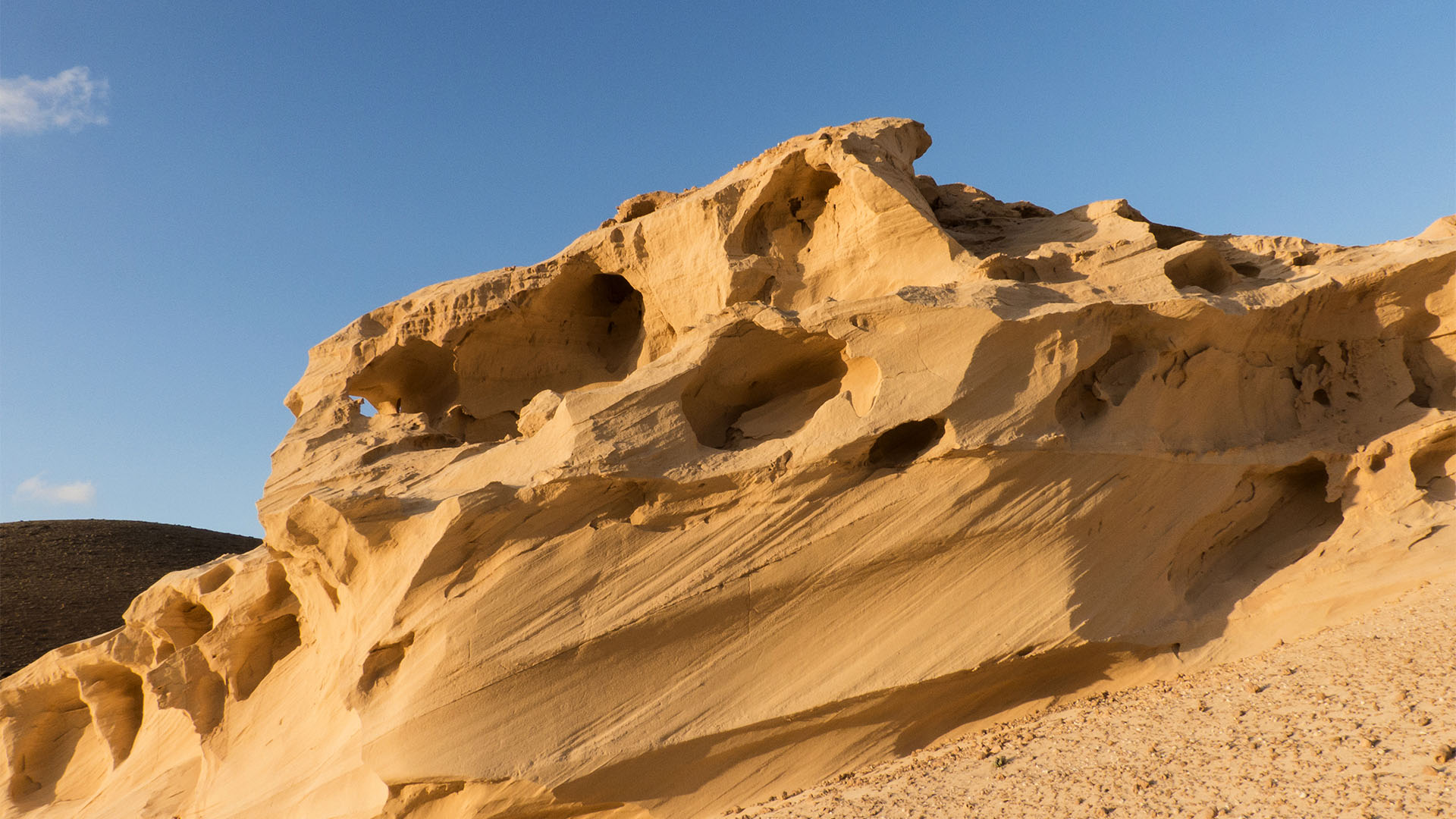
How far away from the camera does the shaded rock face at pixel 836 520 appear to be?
8.29 m

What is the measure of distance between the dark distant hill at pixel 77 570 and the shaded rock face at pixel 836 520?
12.1m

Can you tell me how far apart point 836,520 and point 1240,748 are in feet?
11.0

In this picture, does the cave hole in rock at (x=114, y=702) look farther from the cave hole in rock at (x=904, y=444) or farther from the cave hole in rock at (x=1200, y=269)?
the cave hole in rock at (x=1200, y=269)

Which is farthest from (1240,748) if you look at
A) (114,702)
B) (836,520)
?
(114,702)

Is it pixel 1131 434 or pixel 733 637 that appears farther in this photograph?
pixel 1131 434

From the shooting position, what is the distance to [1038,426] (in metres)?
8.70

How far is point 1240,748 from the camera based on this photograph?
22.5ft

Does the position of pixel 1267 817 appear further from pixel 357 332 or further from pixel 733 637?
pixel 357 332

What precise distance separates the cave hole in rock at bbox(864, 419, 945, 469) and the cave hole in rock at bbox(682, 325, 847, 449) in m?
0.74

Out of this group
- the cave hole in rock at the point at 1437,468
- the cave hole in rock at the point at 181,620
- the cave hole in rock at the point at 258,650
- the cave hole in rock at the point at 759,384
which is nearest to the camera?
the cave hole in rock at the point at 1437,468

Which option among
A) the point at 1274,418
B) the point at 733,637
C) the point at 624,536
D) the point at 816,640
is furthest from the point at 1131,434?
the point at 624,536

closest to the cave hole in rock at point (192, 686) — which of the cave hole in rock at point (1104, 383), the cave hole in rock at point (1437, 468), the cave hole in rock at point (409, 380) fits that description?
the cave hole in rock at point (409, 380)

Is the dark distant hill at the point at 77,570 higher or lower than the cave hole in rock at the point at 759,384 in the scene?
higher

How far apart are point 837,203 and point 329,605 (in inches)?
261
